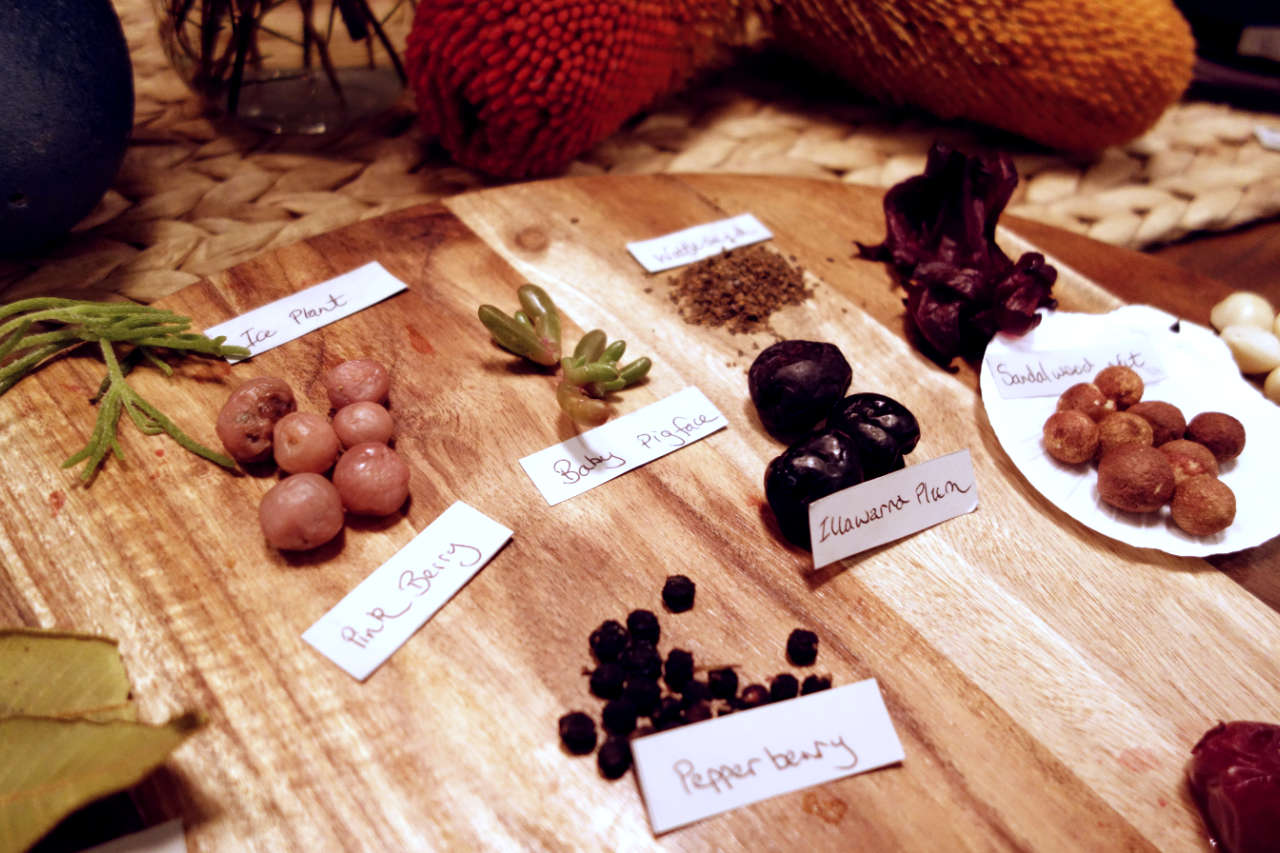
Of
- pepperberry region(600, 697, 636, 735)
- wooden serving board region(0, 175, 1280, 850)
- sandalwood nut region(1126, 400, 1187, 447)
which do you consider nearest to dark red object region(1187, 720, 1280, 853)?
wooden serving board region(0, 175, 1280, 850)

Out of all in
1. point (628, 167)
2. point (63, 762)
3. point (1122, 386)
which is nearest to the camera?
point (63, 762)

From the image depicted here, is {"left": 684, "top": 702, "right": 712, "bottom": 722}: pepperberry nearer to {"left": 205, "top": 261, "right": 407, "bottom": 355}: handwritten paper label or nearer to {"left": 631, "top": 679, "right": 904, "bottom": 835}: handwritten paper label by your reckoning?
{"left": 631, "top": 679, "right": 904, "bottom": 835}: handwritten paper label

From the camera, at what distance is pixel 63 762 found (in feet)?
1.60

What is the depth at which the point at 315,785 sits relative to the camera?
558 mm

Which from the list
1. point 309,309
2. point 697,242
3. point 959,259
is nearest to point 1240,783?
point 959,259

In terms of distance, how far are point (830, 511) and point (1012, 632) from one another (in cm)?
17

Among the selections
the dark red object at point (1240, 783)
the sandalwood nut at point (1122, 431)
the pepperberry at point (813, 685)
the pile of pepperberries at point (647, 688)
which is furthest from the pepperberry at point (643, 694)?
the sandalwood nut at point (1122, 431)

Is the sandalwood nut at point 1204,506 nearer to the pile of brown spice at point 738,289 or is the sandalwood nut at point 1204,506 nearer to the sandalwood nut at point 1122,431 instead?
the sandalwood nut at point 1122,431

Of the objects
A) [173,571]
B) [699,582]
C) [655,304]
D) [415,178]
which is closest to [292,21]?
[415,178]

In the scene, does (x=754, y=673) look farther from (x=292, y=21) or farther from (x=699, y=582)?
(x=292, y=21)

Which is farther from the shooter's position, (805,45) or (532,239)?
(805,45)

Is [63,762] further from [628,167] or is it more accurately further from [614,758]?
[628,167]

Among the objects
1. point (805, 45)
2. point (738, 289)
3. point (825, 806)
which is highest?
point (805, 45)

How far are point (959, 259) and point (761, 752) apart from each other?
596 millimetres
